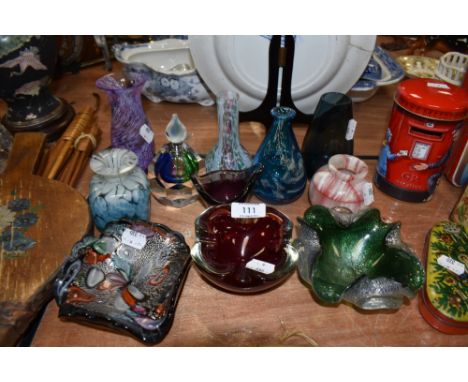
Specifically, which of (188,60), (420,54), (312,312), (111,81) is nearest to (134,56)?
(188,60)

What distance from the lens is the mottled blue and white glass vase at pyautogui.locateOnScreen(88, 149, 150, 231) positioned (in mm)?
718

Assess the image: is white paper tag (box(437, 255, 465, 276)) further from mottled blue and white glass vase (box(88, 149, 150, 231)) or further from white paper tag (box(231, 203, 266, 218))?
mottled blue and white glass vase (box(88, 149, 150, 231))

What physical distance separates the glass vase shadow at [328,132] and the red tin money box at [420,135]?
0.32ft

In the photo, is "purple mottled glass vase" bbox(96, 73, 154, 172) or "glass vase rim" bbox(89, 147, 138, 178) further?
"purple mottled glass vase" bbox(96, 73, 154, 172)

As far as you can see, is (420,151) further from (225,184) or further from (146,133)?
(146,133)

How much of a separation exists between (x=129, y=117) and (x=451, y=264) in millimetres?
741

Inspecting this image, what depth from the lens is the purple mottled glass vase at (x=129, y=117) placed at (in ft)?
2.85

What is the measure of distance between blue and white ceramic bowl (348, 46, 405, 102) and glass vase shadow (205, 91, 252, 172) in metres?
0.48

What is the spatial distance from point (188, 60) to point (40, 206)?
0.74m

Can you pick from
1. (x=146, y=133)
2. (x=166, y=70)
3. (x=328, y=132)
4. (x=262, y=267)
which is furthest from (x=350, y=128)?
(x=166, y=70)

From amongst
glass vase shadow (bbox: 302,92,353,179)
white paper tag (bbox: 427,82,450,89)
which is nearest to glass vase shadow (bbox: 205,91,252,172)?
glass vase shadow (bbox: 302,92,353,179)

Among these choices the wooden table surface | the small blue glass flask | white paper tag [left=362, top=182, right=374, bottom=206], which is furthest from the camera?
the small blue glass flask

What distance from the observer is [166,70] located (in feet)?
3.95

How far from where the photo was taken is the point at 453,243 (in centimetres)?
71
